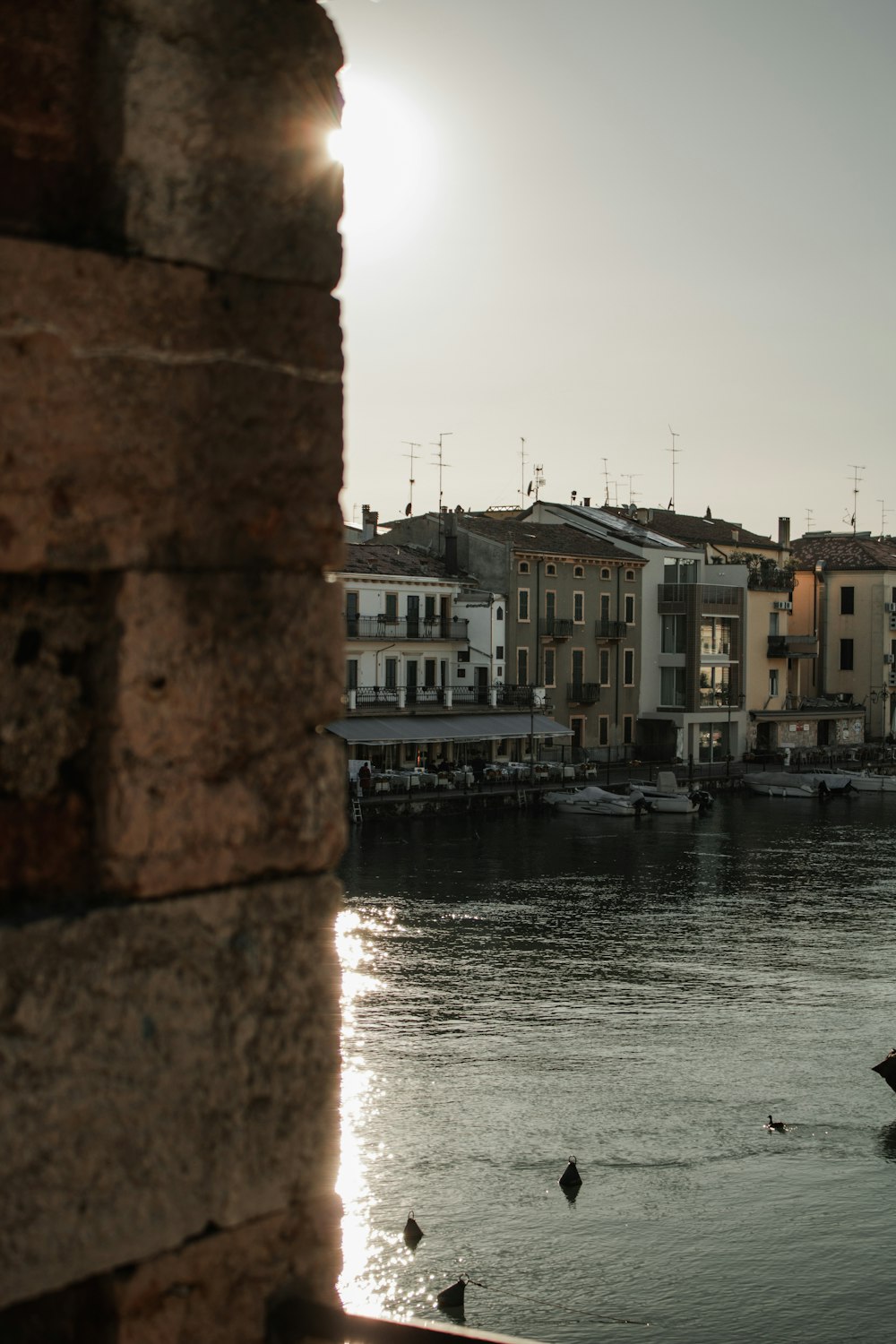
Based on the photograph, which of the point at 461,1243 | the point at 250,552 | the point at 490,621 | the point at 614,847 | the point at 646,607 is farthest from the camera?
the point at 646,607

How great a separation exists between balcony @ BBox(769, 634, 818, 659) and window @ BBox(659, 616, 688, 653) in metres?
7.46

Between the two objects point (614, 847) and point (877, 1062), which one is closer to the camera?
point (877, 1062)

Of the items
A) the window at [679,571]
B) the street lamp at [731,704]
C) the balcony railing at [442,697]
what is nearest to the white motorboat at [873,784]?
the street lamp at [731,704]

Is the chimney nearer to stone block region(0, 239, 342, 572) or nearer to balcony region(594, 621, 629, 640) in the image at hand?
balcony region(594, 621, 629, 640)

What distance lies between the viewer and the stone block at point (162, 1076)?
188 centimetres

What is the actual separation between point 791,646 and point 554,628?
1546 cm

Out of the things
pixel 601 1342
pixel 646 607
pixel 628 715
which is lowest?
pixel 601 1342

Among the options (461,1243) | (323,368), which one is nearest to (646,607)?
(461,1243)

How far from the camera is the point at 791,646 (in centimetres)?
6300

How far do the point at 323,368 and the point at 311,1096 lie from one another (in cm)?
101

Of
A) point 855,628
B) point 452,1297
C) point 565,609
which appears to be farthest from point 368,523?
point 452,1297

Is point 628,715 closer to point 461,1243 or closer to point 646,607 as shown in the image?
point 646,607

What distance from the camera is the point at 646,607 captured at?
55.5 metres

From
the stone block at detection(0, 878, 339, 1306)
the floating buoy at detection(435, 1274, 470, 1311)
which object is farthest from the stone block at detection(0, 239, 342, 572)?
the floating buoy at detection(435, 1274, 470, 1311)
